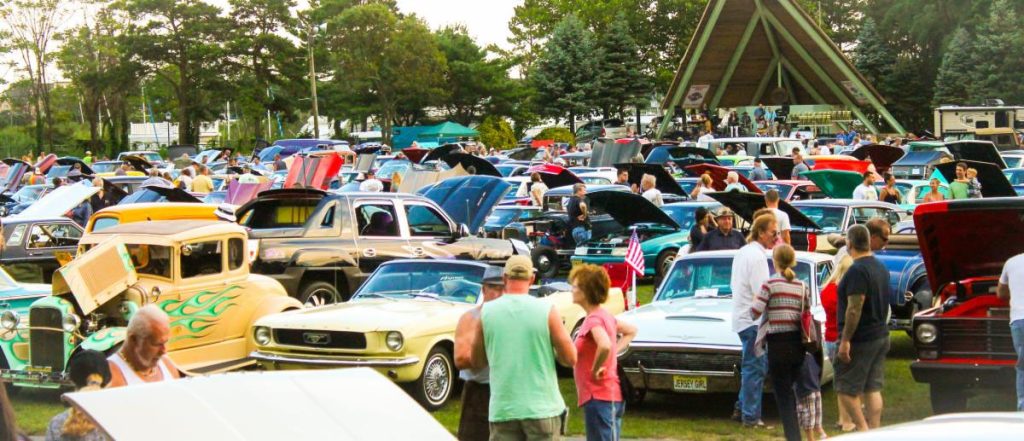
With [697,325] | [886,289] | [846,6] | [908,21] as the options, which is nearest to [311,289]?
[697,325]

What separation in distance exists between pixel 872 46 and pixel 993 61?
32.0 feet

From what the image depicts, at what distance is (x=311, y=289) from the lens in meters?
17.0

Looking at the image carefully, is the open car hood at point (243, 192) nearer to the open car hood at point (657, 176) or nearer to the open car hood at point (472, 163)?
the open car hood at point (472, 163)

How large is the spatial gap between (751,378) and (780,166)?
23.2 metres

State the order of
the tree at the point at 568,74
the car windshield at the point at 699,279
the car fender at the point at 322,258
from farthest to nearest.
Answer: the tree at the point at 568,74 < the car fender at the point at 322,258 < the car windshield at the point at 699,279

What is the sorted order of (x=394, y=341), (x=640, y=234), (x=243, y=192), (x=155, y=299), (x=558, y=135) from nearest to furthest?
(x=394, y=341) → (x=155, y=299) → (x=640, y=234) → (x=243, y=192) → (x=558, y=135)

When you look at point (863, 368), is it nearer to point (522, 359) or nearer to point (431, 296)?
point (522, 359)

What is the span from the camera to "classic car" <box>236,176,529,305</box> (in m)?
17.1

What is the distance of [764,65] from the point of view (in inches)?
2680

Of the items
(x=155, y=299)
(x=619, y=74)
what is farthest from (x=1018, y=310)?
(x=619, y=74)

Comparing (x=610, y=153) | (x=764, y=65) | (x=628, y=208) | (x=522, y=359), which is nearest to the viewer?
(x=522, y=359)

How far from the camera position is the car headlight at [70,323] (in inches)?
505

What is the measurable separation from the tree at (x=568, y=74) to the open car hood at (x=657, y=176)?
4822 centimetres

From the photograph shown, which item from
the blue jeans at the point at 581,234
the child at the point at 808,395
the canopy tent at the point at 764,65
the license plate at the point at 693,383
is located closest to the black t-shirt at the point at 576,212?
the blue jeans at the point at 581,234
